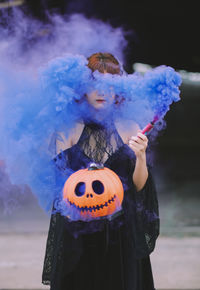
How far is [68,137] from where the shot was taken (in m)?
1.79

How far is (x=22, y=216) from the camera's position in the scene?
655 cm

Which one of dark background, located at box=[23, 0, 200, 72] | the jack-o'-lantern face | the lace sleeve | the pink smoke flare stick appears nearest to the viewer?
the jack-o'-lantern face

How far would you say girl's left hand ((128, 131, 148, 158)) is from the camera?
5.51 ft

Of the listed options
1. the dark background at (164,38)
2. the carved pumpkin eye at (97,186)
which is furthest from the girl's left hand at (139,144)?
the dark background at (164,38)

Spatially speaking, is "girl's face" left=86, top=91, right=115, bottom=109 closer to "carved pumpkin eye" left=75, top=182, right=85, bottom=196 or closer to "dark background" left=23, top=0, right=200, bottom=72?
"carved pumpkin eye" left=75, top=182, right=85, bottom=196

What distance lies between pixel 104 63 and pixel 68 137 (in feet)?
1.29

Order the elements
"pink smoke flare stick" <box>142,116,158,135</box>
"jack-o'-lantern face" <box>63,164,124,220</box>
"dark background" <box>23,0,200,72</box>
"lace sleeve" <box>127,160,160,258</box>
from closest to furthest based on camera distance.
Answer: "jack-o'-lantern face" <box>63,164,124,220</box>
"pink smoke flare stick" <box>142,116,158,135</box>
"lace sleeve" <box>127,160,160,258</box>
"dark background" <box>23,0,200,72</box>

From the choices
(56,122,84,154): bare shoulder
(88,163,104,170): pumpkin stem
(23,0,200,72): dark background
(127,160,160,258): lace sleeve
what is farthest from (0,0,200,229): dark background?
(88,163,104,170): pumpkin stem

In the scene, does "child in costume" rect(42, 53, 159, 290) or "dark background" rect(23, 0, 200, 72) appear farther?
"dark background" rect(23, 0, 200, 72)

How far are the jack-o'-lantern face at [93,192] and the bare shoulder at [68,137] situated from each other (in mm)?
191

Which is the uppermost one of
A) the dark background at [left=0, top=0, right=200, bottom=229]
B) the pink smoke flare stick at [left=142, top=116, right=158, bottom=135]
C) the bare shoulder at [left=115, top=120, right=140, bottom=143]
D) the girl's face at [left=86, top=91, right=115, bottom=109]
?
the dark background at [left=0, top=0, right=200, bottom=229]

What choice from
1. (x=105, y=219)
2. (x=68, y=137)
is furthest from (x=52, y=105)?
(x=105, y=219)

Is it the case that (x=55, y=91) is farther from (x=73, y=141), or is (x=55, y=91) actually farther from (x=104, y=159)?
(x=104, y=159)

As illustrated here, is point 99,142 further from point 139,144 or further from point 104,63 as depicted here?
point 104,63
